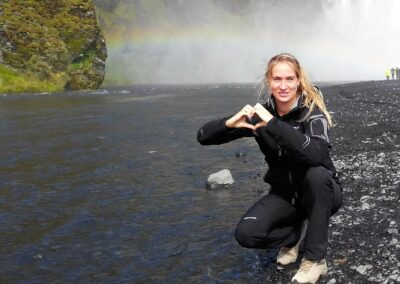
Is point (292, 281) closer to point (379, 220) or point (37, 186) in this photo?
point (379, 220)

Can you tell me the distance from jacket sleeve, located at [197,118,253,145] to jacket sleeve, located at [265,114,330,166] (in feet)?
2.41

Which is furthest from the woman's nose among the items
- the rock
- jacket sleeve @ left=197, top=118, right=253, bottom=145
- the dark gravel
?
the rock

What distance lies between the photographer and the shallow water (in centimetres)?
697

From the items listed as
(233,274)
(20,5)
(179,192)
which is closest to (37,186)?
(179,192)

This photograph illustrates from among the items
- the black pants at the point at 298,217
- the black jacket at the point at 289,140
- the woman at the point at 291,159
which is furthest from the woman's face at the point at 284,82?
the black pants at the point at 298,217

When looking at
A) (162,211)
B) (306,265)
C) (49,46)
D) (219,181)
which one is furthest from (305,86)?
(49,46)

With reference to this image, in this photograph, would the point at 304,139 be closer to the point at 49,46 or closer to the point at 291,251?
the point at 291,251

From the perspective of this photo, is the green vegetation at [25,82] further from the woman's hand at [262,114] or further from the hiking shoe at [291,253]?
the woman's hand at [262,114]

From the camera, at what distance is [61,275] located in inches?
267

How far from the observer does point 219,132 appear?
629 cm

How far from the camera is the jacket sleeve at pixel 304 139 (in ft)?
18.0

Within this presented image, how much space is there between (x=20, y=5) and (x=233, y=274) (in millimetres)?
64114

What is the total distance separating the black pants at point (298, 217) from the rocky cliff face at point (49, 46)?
54.6 meters

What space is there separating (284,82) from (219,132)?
1119mm
